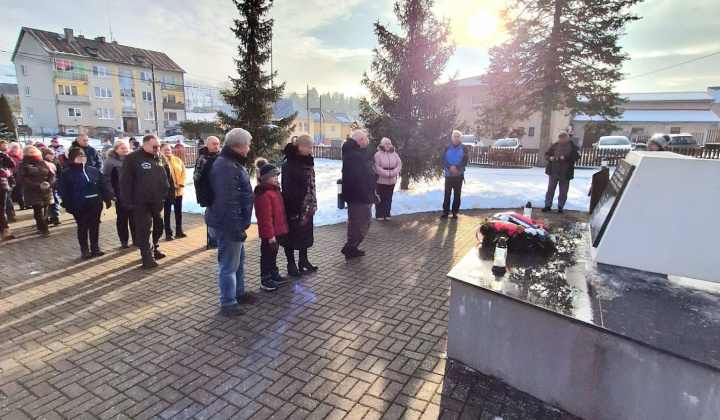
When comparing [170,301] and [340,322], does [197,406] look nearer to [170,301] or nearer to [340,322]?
[340,322]

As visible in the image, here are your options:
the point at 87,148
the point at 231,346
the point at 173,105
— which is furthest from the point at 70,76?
the point at 231,346

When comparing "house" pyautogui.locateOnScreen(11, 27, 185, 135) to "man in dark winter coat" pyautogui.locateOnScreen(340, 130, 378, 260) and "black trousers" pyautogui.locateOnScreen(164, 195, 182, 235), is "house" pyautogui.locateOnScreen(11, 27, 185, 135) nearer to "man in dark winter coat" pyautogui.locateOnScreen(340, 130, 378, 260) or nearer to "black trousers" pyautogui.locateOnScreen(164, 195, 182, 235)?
"black trousers" pyautogui.locateOnScreen(164, 195, 182, 235)

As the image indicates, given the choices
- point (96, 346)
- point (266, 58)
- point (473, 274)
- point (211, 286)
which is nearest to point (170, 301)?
point (211, 286)

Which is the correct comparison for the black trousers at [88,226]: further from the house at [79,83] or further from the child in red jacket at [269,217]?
the house at [79,83]

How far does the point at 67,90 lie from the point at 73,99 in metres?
1.47

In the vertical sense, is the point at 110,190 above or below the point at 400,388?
above

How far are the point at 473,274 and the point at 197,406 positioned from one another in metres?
2.37

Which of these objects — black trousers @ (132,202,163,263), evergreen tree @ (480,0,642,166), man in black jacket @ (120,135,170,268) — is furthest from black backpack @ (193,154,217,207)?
evergreen tree @ (480,0,642,166)

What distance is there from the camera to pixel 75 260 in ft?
19.6

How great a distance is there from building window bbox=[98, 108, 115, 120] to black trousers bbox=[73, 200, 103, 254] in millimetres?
51345

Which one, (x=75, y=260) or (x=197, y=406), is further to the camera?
(x=75, y=260)

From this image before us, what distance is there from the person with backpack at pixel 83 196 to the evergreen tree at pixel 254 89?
624 cm

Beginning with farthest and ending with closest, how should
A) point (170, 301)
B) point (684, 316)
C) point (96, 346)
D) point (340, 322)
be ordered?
point (170, 301) < point (340, 322) < point (96, 346) < point (684, 316)

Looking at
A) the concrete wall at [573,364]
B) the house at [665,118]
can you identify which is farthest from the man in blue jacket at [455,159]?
the house at [665,118]
